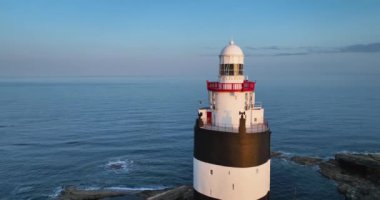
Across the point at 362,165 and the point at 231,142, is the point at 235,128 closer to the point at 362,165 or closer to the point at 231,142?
the point at 231,142

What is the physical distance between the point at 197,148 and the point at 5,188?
Result: 32.0 m

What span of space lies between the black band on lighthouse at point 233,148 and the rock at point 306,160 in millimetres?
30912

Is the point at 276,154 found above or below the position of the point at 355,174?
above

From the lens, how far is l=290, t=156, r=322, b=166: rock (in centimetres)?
4953

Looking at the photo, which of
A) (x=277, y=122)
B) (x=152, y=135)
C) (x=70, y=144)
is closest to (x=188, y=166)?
(x=152, y=135)

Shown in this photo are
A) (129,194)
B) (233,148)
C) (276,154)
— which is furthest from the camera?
(276,154)

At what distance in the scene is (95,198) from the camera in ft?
119

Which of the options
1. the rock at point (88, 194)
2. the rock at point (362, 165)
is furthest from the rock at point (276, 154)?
the rock at point (88, 194)

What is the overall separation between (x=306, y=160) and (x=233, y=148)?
34.6 m

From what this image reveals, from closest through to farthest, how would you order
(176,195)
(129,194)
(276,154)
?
(176,195)
(129,194)
(276,154)

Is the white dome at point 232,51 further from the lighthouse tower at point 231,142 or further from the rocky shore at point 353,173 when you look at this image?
the rocky shore at point 353,173

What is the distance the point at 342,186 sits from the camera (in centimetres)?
3912

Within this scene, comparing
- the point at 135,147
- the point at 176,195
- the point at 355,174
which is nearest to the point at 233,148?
the point at 176,195

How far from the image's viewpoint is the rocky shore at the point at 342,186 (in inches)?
1395
